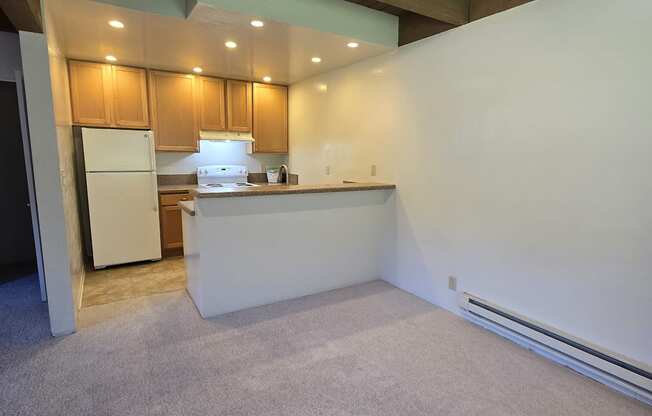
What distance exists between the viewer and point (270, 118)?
504 cm

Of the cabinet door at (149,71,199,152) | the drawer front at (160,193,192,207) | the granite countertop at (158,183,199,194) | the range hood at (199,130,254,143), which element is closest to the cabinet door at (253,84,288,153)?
the range hood at (199,130,254,143)

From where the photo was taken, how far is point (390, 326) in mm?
2746

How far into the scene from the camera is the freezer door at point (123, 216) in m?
3.84

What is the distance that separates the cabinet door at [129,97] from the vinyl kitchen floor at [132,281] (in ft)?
5.53

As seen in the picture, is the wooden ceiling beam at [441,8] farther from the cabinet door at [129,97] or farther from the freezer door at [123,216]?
the freezer door at [123,216]

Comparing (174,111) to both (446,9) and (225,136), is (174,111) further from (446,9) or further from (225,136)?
(446,9)

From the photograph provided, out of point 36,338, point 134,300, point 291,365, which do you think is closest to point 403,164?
point 291,365

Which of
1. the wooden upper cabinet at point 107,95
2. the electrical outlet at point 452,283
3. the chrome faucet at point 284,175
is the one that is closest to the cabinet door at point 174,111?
the wooden upper cabinet at point 107,95

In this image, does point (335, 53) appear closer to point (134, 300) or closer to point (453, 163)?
point (453, 163)

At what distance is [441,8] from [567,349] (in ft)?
8.21

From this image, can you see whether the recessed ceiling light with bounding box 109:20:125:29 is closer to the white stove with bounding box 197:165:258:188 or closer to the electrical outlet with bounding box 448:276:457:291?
the white stove with bounding box 197:165:258:188

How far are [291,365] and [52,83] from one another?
8.14 feet

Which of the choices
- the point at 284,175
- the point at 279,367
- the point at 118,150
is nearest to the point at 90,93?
the point at 118,150

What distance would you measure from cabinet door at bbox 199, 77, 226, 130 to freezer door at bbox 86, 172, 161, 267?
102 cm
